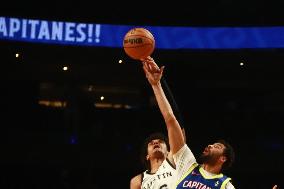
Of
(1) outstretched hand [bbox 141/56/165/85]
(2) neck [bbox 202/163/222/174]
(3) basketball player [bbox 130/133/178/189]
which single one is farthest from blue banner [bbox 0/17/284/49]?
(1) outstretched hand [bbox 141/56/165/85]

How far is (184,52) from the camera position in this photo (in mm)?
15086

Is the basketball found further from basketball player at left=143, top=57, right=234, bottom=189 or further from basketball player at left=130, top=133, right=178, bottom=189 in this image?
basketball player at left=130, top=133, right=178, bottom=189

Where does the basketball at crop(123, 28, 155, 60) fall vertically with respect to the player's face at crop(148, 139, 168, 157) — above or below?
above

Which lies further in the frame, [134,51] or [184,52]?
[184,52]

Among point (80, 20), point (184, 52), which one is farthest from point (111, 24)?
point (184, 52)

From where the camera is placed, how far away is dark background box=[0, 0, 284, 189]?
51.2 ft

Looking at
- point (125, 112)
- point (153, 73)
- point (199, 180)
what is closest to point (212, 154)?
point (199, 180)

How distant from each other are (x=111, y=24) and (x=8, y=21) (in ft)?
8.10

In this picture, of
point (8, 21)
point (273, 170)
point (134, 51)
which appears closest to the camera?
point (134, 51)

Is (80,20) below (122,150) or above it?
above

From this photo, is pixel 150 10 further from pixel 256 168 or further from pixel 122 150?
pixel 256 168

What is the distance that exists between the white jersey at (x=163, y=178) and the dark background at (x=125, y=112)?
9223 millimetres

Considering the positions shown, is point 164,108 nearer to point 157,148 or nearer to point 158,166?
point 157,148

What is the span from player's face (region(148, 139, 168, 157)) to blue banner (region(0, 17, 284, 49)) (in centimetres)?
888
